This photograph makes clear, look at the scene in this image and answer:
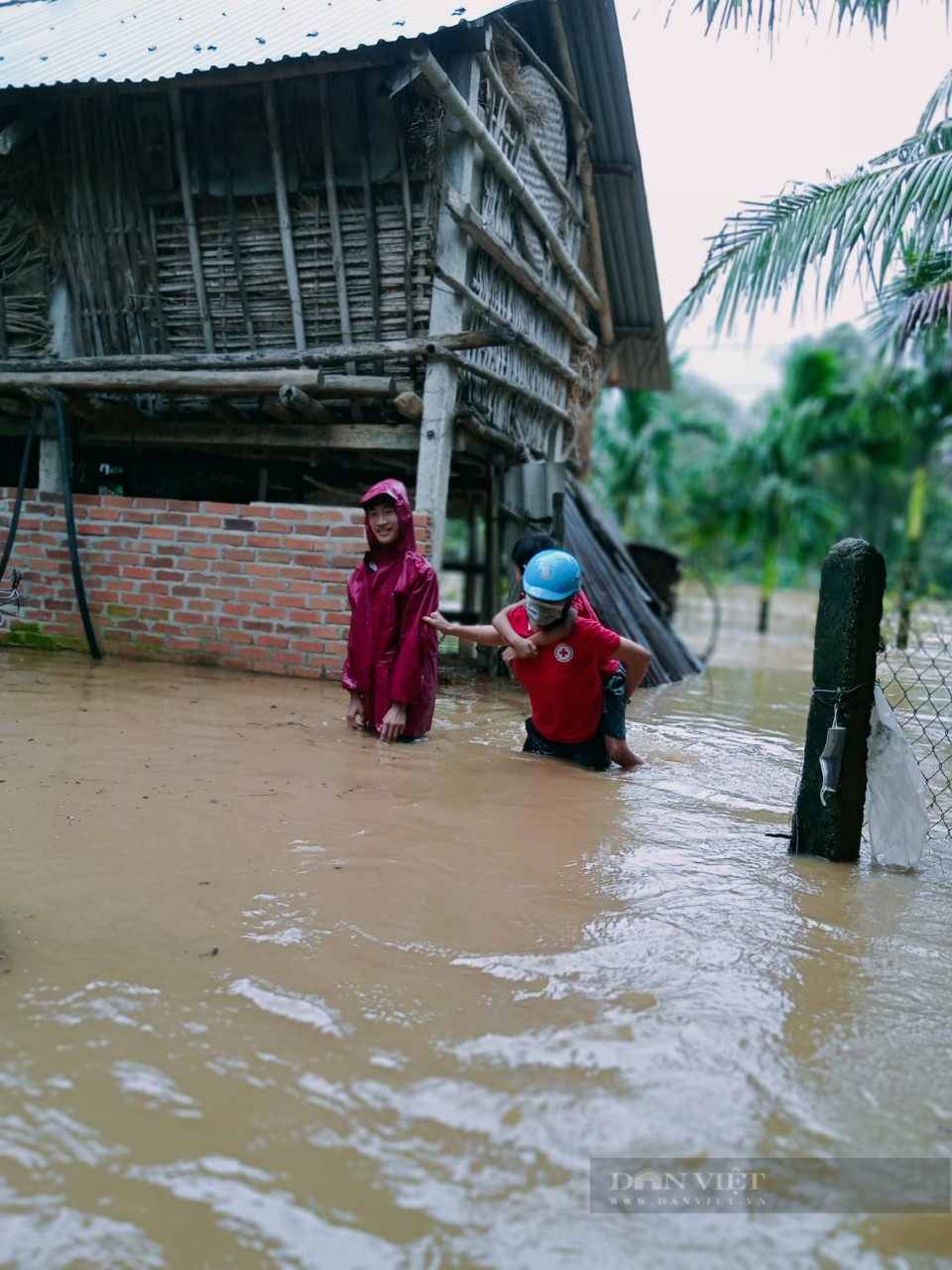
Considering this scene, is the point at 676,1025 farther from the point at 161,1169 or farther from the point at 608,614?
the point at 608,614

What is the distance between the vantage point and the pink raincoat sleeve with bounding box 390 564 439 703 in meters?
5.19

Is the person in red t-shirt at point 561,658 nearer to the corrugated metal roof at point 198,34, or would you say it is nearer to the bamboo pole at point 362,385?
the bamboo pole at point 362,385

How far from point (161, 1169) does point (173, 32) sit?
25.3 ft

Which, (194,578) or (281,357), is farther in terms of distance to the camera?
(194,578)

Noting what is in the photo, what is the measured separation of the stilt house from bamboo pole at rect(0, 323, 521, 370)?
0.07 ft

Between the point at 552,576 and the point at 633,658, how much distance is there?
0.64 m

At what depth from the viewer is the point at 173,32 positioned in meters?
7.13

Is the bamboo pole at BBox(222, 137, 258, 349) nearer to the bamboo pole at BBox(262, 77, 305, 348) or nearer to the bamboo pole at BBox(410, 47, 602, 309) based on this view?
the bamboo pole at BBox(262, 77, 305, 348)

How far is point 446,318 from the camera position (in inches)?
265

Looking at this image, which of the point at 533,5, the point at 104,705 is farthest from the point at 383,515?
the point at 533,5

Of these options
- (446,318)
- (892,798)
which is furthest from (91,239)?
(892,798)

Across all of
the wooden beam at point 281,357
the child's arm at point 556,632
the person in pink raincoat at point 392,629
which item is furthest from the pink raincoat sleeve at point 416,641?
the wooden beam at point 281,357

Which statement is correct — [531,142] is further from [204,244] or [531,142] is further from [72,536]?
[72,536]

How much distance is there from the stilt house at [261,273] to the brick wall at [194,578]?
21mm
